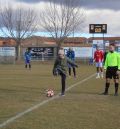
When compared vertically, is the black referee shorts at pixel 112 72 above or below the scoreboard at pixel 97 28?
below

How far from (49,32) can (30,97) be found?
5857cm

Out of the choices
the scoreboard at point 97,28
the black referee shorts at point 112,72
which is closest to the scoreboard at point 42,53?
the scoreboard at point 97,28

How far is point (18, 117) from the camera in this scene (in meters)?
12.1

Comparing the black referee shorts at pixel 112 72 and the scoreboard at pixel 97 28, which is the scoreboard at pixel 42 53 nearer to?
the scoreboard at pixel 97 28

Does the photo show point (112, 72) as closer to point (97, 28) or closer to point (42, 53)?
point (97, 28)

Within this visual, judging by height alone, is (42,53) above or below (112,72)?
below

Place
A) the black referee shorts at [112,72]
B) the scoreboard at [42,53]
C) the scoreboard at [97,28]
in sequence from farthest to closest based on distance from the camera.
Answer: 1. the scoreboard at [42,53]
2. the scoreboard at [97,28]
3. the black referee shorts at [112,72]

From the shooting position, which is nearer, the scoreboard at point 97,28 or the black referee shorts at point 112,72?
the black referee shorts at point 112,72

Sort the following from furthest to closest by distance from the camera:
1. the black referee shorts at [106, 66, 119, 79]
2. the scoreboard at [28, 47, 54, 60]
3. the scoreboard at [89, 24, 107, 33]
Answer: the scoreboard at [28, 47, 54, 60], the scoreboard at [89, 24, 107, 33], the black referee shorts at [106, 66, 119, 79]

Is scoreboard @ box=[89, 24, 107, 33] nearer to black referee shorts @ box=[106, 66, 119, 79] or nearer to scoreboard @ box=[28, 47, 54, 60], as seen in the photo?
scoreboard @ box=[28, 47, 54, 60]

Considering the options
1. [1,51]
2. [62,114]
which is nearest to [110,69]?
[62,114]

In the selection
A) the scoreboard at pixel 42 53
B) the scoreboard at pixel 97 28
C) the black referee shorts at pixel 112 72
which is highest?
the scoreboard at pixel 97 28

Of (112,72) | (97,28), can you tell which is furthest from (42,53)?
(112,72)

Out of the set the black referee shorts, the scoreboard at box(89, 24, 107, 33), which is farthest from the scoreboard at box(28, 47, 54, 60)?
the black referee shorts
